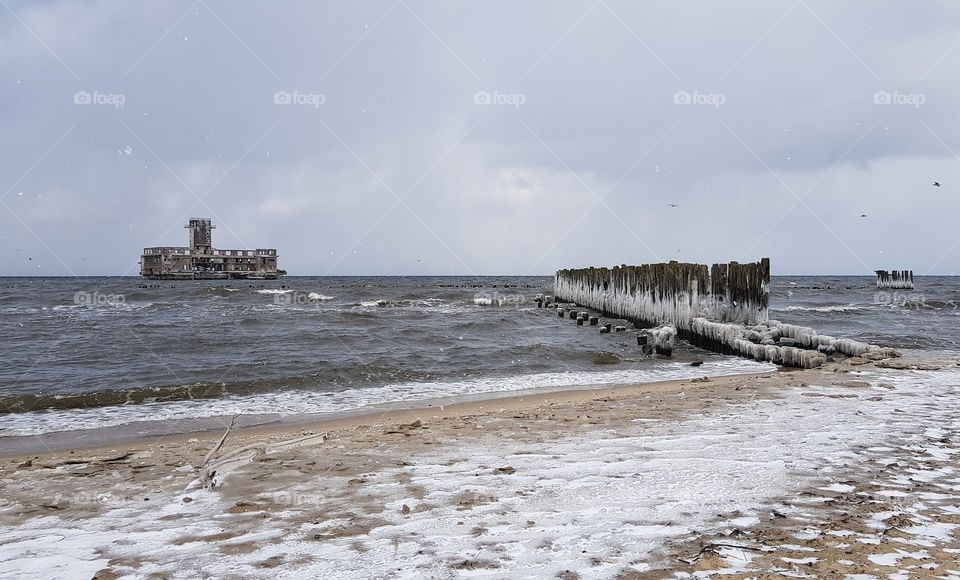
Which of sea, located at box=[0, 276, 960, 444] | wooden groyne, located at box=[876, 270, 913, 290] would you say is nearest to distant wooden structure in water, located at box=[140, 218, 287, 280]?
sea, located at box=[0, 276, 960, 444]

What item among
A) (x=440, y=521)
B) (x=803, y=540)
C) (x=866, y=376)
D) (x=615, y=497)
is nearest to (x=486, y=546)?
(x=440, y=521)

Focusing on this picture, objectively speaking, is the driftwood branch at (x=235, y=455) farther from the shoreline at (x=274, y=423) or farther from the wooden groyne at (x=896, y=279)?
the wooden groyne at (x=896, y=279)

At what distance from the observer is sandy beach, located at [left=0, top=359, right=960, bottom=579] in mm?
3367

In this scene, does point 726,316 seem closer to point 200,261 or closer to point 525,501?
point 525,501

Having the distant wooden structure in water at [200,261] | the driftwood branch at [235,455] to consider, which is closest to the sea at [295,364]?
the driftwood branch at [235,455]

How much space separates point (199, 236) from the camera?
10194 centimetres

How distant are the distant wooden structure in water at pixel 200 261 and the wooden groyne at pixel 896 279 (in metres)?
91.6

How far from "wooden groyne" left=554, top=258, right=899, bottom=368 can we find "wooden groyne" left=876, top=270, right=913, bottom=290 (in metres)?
56.7

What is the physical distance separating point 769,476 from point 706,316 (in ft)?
42.1

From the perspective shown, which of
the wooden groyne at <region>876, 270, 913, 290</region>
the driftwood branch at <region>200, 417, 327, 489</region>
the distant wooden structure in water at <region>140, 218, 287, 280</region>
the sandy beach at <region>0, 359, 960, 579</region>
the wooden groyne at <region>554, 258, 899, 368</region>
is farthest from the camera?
the distant wooden structure in water at <region>140, 218, 287, 280</region>

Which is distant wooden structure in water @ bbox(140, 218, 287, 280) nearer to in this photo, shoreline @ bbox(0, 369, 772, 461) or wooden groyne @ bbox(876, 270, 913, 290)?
wooden groyne @ bbox(876, 270, 913, 290)

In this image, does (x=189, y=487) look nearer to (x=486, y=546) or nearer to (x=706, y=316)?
(x=486, y=546)

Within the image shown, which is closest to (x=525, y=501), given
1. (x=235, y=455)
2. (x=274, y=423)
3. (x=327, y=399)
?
(x=235, y=455)

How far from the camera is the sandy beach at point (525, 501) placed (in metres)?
3.37
